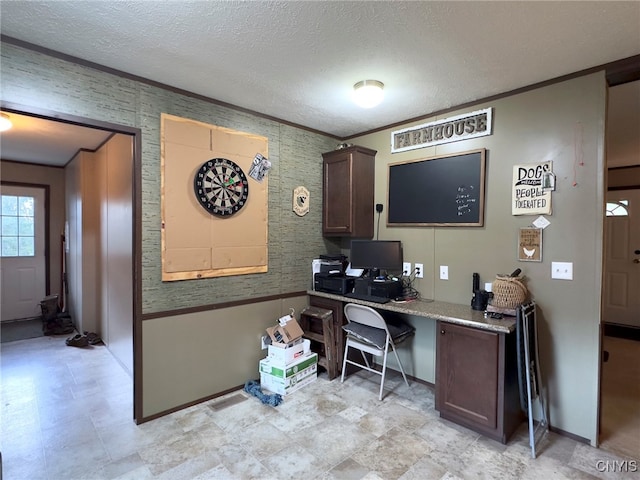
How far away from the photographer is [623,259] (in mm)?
4852

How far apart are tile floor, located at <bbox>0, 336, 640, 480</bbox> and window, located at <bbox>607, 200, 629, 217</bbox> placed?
414 centimetres

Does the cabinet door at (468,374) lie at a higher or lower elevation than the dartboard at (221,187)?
lower

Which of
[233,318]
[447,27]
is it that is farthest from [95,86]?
[447,27]

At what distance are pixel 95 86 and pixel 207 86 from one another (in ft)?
2.45

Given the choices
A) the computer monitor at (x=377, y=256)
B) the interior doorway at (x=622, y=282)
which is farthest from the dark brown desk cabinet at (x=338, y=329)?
the interior doorway at (x=622, y=282)

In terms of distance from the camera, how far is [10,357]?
12.4 ft

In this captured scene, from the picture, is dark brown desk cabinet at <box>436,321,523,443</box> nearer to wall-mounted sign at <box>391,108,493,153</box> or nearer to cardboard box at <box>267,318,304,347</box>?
cardboard box at <box>267,318,304,347</box>

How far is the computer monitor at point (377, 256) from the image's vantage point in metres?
3.31

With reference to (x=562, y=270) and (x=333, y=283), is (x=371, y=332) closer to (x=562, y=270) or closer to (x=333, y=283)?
(x=333, y=283)

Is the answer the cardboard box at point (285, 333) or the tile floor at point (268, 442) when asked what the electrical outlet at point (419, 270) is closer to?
the tile floor at point (268, 442)

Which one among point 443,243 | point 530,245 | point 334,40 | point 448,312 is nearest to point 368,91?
point 334,40

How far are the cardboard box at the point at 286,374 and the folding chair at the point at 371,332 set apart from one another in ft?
1.11

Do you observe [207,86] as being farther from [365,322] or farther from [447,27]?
[365,322]

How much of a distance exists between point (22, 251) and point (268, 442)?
18.2ft
